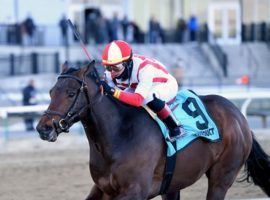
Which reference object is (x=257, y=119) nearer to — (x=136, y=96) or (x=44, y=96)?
(x=44, y=96)

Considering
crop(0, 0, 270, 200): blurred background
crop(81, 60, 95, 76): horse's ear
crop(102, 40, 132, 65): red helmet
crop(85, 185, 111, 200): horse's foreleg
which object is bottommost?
crop(0, 0, 270, 200): blurred background

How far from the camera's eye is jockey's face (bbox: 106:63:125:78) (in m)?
5.74

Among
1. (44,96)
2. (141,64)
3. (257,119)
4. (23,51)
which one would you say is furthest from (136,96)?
(23,51)

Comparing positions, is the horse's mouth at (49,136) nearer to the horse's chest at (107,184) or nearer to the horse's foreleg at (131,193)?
the horse's chest at (107,184)

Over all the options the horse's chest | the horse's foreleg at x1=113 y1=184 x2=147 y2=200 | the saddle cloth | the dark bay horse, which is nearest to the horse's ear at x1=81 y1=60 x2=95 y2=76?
the dark bay horse

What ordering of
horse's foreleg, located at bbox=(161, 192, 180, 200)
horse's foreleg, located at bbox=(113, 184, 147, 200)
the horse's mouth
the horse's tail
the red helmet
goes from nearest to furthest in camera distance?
the horse's mouth, horse's foreleg, located at bbox=(113, 184, 147, 200), the red helmet, horse's foreleg, located at bbox=(161, 192, 180, 200), the horse's tail

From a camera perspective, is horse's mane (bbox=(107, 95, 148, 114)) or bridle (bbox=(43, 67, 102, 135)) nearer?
bridle (bbox=(43, 67, 102, 135))

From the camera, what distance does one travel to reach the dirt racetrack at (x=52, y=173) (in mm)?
8680

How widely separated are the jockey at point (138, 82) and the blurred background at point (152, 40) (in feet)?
31.5

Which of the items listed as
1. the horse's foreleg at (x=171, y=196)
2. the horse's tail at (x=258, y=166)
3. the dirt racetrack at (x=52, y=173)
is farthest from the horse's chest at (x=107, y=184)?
the dirt racetrack at (x=52, y=173)

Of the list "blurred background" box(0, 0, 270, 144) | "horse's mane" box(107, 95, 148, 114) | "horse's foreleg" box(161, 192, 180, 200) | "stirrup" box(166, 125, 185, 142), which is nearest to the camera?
"horse's mane" box(107, 95, 148, 114)

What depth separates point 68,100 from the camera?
5.39 metres

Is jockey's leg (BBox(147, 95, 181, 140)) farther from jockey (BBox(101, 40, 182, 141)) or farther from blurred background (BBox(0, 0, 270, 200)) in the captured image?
blurred background (BBox(0, 0, 270, 200))

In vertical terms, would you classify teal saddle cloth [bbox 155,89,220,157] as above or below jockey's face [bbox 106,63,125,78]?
below
